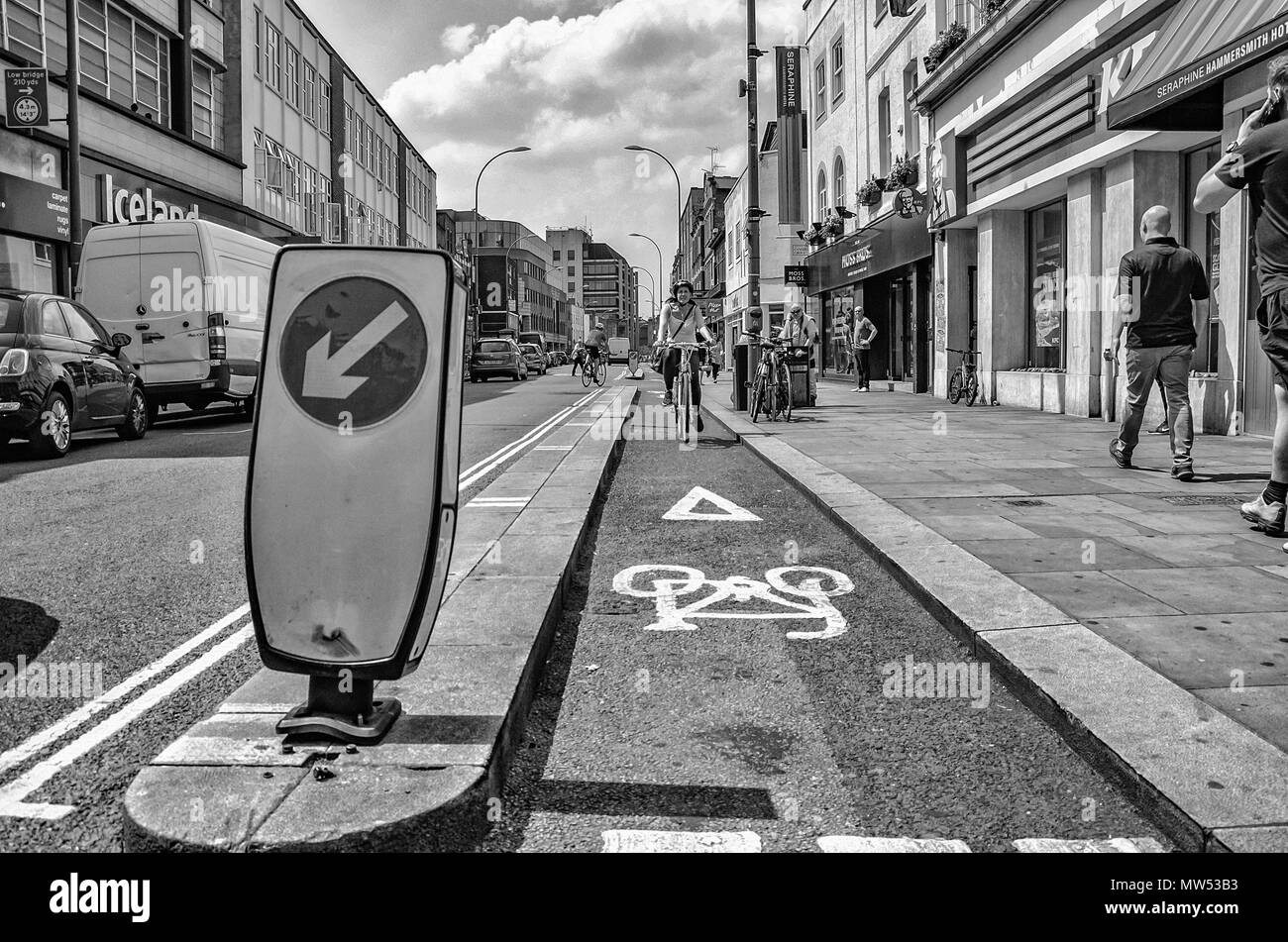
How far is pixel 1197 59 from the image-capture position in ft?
32.9

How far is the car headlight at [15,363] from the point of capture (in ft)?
32.9

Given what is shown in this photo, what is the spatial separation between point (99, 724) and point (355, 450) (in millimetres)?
1397

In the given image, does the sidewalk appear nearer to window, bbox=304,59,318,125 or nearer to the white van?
the white van

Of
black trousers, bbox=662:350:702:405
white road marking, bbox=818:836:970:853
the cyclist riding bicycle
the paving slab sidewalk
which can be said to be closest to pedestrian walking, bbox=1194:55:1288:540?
white road marking, bbox=818:836:970:853

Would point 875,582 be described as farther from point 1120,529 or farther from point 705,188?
point 705,188

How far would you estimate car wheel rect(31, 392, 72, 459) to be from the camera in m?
10.4

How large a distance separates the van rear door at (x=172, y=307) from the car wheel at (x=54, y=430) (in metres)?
4.15

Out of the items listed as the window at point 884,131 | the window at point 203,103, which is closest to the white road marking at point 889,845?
the window at point 884,131

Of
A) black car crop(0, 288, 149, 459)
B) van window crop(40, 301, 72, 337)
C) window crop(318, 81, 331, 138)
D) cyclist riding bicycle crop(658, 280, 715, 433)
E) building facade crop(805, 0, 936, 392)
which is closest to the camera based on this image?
black car crop(0, 288, 149, 459)

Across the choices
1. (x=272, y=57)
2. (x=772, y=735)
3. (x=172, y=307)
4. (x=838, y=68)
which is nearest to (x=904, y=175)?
(x=838, y=68)

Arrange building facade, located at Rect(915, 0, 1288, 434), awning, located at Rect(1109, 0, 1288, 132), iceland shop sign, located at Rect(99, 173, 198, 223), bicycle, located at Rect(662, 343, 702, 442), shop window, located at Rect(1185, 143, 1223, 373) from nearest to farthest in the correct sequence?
awning, located at Rect(1109, 0, 1288, 132) → building facade, located at Rect(915, 0, 1288, 434) → shop window, located at Rect(1185, 143, 1223, 373) → bicycle, located at Rect(662, 343, 702, 442) → iceland shop sign, located at Rect(99, 173, 198, 223)

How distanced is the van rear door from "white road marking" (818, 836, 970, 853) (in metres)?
14.2

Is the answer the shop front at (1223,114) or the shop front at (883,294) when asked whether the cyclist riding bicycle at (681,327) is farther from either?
the shop front at (883,294)
